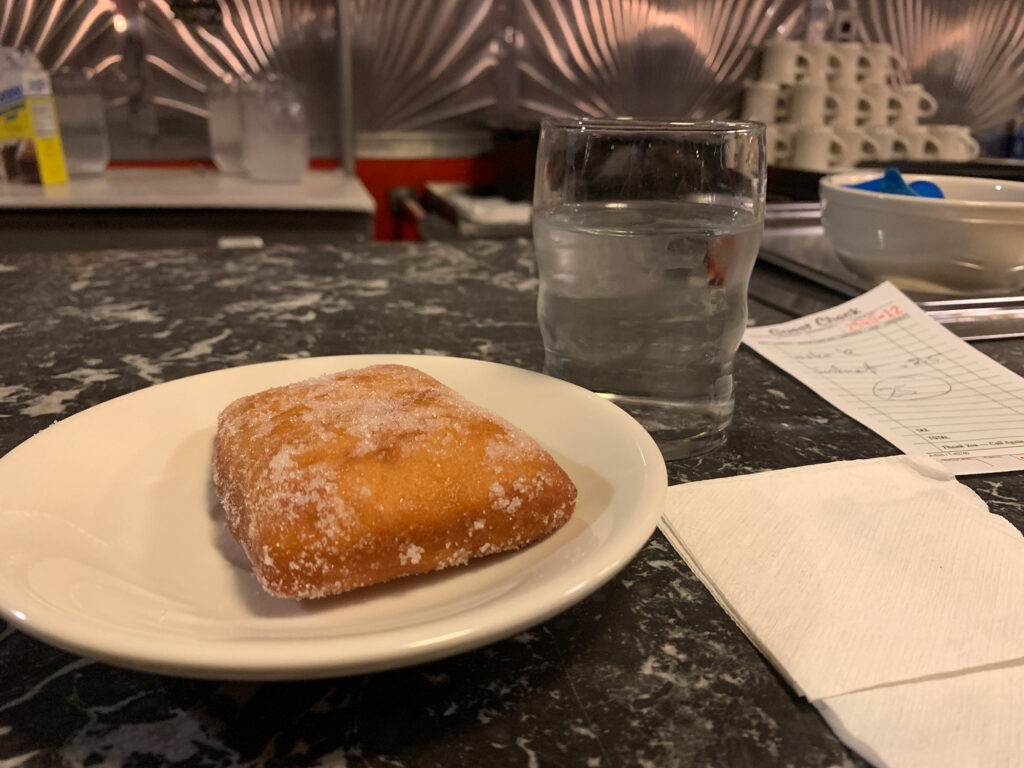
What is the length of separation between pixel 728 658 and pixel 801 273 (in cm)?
86

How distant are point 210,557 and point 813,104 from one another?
2609 millimetres

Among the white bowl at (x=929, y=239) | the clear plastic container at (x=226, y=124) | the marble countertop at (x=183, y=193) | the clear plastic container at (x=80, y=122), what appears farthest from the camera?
the clear plastic container at (x=226, y=124)

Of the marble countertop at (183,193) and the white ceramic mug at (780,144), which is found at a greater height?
the white ceramic mug at (780,144)

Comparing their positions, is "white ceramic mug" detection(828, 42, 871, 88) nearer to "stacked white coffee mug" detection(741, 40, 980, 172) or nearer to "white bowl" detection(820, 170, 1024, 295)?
"stacked white coffee mug" detection(741, 40, 980, 172)

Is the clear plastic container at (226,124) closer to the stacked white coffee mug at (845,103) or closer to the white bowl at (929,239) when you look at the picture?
the stacked white coffee mug at (845,103)

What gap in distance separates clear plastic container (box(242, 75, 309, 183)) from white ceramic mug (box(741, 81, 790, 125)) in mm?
1506

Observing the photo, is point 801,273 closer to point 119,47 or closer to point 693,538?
point 693,538

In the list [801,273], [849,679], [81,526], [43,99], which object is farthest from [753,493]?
[43,99]

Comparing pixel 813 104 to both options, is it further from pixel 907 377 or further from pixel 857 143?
pixel 907 377

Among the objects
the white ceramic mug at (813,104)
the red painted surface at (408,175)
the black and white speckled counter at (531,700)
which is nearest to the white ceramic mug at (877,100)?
the white ceramic mug at (813,104)

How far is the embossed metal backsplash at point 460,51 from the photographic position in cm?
231

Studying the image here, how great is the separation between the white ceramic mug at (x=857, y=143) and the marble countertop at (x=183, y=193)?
4.96 ft

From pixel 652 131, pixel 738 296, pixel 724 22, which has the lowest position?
pixel 738 296

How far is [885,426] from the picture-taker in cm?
65
